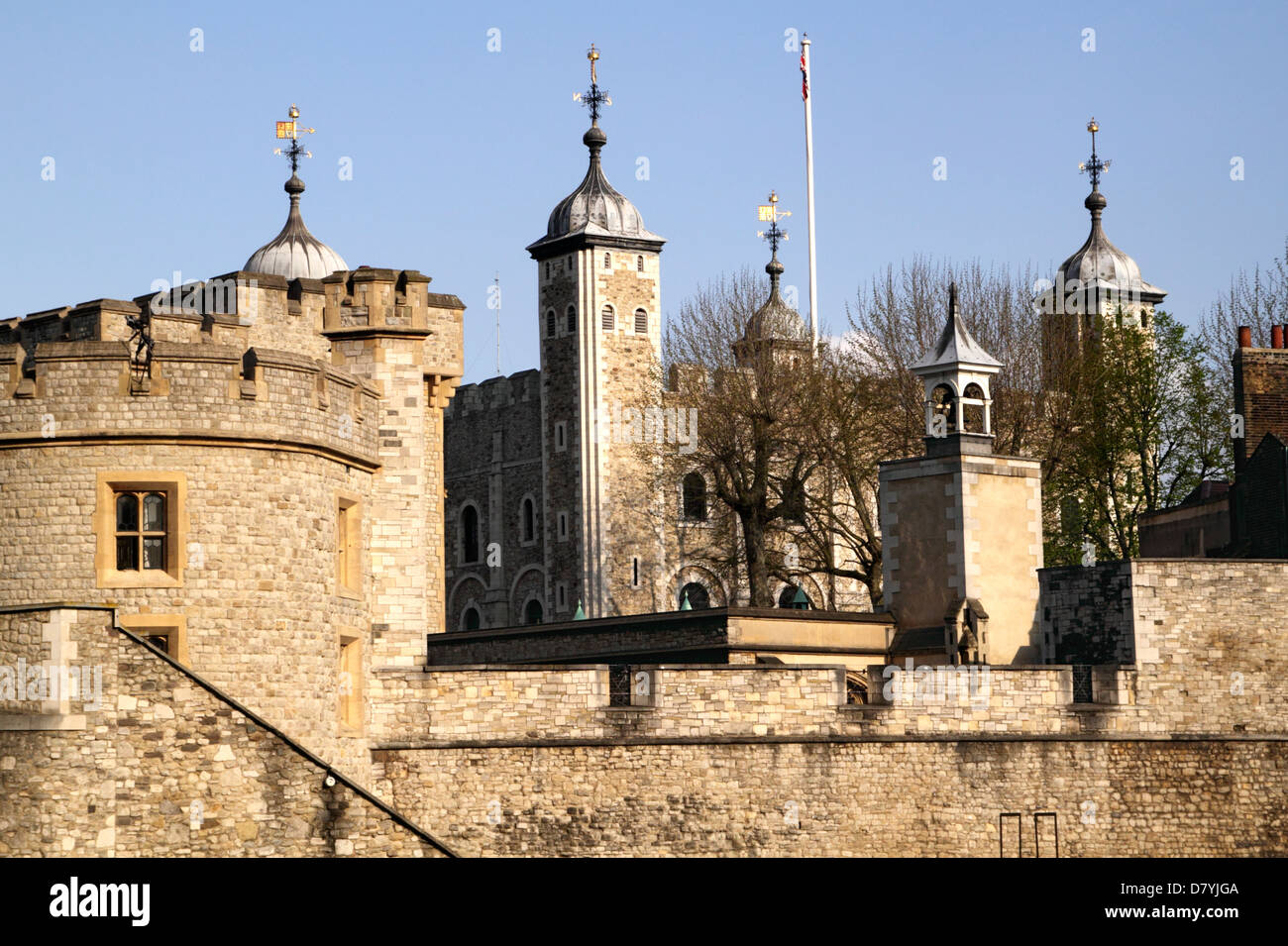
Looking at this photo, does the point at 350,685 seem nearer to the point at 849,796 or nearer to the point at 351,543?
the point at 351,543

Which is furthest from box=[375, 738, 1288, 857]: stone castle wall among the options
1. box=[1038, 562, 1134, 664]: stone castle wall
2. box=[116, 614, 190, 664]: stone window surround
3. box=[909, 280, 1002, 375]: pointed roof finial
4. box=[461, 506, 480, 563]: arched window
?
box=[461, 506, 480, 563]: arched window

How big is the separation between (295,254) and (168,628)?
3918 cm

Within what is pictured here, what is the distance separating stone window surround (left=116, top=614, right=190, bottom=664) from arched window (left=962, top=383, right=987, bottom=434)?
15.3m

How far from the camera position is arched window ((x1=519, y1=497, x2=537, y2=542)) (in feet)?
224

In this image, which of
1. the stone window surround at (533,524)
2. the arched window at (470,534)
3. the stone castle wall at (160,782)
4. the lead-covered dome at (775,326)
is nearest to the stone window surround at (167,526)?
the stone castle wall at (160,782)

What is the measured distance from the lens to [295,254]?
61969mm

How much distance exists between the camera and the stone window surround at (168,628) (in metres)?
23.7

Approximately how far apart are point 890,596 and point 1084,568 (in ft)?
13.1

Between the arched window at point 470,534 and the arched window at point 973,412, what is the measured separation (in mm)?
36872

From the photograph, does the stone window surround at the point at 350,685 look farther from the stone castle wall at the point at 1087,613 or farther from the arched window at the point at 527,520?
the arched window at the point at 527,520

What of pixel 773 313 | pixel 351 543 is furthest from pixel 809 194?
pixel 351 543

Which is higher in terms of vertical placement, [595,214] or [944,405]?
[595,214]
